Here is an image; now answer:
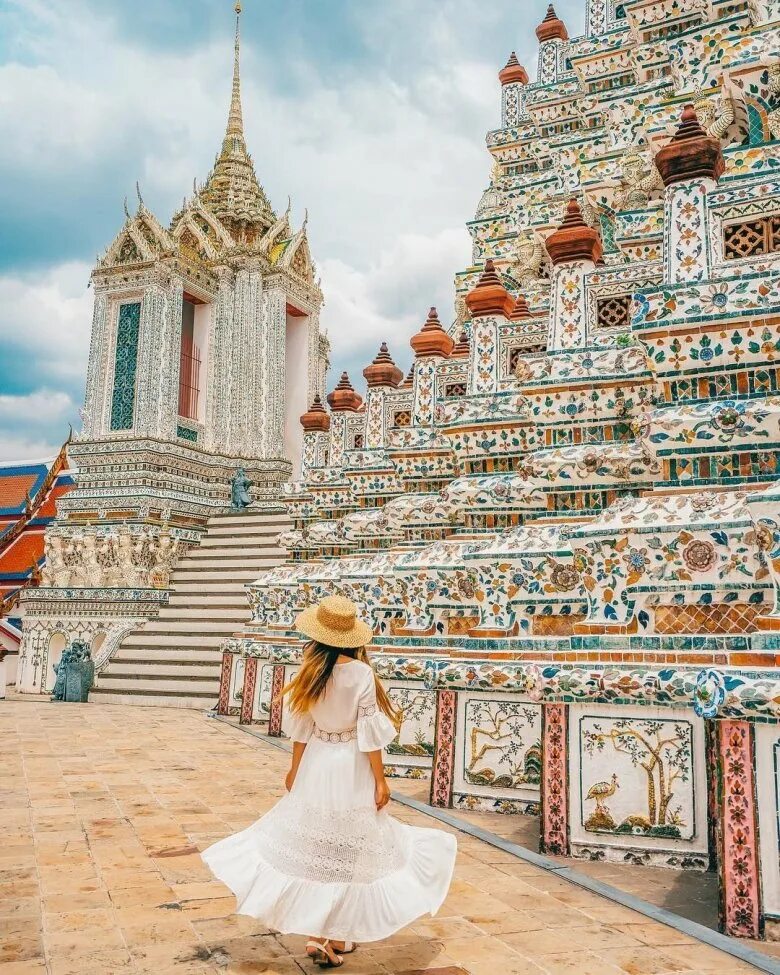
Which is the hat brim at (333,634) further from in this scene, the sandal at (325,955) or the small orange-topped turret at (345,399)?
the small orange-topped turret at (345,399)

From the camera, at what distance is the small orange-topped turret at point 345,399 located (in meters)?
12.4

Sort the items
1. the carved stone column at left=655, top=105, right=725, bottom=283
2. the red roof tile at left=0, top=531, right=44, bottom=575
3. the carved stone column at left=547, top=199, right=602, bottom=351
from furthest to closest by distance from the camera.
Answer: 1. the red roof tile at left=0, top=531, right=44, bottom=575
2. the carved stone column at left=547, top=199, right=602, bottom=351
3. the carved stone column at left=655, top=105, right=725, bottom=283

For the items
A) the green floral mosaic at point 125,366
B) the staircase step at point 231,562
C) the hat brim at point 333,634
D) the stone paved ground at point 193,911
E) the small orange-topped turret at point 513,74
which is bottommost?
the stone paved ground at point 193,911

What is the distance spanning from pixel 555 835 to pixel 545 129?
38.8 feet

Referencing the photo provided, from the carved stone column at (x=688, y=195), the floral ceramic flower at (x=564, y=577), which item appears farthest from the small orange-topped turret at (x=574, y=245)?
the floral ceramic flower at (x=564, y=577)

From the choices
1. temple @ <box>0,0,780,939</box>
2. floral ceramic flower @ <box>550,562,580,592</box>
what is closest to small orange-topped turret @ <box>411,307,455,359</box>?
temple @ <box>0,0,780,939</box>

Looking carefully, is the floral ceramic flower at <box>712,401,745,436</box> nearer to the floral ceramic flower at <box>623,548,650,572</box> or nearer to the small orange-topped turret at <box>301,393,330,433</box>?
the floral ceramic flower at <box>623,548,650,572</box>

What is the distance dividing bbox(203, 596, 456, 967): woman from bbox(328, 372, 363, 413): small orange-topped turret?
30.0 feet

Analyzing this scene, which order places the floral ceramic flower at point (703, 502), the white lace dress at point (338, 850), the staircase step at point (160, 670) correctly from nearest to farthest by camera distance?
the white lace dress at point (338, 850)
the floral ceramic flower at point (703, 502)
the staircase step at point (160, 670)

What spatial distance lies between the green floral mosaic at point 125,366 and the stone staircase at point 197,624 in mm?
2906

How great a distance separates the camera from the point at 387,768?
6840mm

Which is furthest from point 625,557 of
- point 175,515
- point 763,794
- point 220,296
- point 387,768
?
point 220,296

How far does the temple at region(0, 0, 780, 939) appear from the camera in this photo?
423 centimetres

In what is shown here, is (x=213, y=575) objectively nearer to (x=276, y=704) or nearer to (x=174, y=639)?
(x=174, y=639)
